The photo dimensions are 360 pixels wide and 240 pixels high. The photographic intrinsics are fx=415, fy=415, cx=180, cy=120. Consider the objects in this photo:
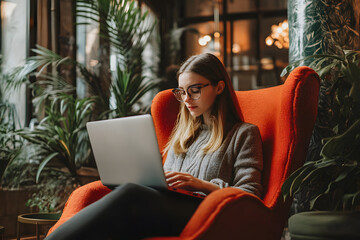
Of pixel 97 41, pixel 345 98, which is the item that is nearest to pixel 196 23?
pixel 97 41

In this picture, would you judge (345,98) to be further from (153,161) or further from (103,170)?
(103,170)

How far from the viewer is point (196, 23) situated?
7.47 metres

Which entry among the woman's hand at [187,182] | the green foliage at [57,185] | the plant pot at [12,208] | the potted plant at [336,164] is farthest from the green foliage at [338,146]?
the plant pot at [12,208]

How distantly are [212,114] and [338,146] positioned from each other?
2.12 ft

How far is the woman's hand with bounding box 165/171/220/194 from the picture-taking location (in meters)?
1.46

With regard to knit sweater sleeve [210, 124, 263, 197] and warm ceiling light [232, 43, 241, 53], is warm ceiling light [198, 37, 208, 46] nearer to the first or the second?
warm ceiling light [232, 43, 241, 53]

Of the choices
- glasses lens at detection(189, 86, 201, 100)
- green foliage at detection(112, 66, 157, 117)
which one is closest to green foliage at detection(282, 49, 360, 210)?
glasses lens at detection(189, 86, 201, 100)

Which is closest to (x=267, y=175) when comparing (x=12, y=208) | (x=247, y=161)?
(x=247, y=161)

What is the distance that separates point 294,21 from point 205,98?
0.59 meters

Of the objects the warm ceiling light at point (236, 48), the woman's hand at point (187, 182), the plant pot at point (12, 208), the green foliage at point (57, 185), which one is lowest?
the plant pot at point (12, 208)

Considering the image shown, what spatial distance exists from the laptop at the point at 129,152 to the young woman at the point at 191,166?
0.24ft

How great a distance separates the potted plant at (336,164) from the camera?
1280 millimetres

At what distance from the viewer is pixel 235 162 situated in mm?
1698

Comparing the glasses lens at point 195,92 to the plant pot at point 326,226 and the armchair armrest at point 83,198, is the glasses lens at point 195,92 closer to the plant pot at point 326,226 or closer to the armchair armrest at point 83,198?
the armchair armrest at point 83,198
